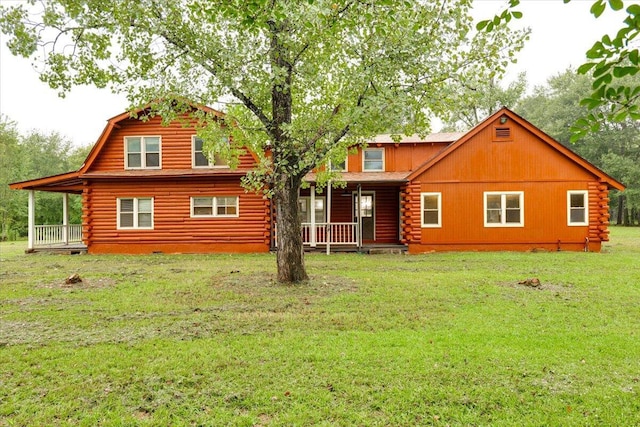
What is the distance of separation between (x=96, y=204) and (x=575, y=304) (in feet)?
58.5

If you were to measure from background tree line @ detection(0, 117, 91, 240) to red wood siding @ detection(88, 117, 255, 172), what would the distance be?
2300 centimetres

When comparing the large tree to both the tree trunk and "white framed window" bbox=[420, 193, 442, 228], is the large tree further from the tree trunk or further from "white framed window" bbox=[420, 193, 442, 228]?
"white framed window" bbox=[420, 193, 442, 228]

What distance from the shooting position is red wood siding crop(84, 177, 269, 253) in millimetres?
17766

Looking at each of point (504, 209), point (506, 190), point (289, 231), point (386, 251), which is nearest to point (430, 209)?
point (386, 251)

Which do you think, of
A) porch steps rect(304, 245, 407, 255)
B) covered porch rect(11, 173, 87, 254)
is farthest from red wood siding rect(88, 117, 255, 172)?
porch steps rect(304, 245, 407, 255)

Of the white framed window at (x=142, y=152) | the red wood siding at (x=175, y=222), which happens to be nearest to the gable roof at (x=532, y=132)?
the red wood siding at (x=175, y=222)

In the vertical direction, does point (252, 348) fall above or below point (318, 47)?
below

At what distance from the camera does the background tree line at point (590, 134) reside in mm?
38253

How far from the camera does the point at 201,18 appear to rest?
28.8 feet

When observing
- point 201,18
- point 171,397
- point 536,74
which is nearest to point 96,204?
point 201,18

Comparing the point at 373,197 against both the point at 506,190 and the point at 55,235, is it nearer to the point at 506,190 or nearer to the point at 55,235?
the point at 506,190

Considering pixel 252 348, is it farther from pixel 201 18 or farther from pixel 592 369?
pixel 201 18

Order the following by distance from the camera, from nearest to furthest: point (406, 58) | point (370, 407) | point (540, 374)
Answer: point (370, 407) < point (540, 374) < point (406, 58)

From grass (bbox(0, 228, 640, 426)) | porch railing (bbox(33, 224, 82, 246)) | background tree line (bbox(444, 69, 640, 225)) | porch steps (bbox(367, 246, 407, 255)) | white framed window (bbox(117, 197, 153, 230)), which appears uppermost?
background tree line (bbox(444, 69, 640, 225))
